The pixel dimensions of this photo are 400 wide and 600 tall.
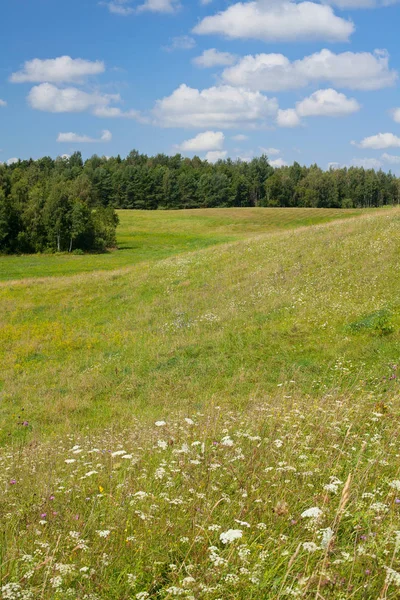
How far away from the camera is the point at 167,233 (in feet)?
279

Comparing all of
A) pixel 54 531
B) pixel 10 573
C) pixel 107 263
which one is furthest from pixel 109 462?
pixel 107 263

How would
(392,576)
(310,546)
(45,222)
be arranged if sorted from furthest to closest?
(45,222)
(310,546)
(392,576)

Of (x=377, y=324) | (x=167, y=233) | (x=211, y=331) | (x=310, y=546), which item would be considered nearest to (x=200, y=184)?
(x=167, y=233)

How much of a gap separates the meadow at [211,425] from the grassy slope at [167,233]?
1778 centimetres

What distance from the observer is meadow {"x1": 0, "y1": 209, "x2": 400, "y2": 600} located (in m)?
3.42

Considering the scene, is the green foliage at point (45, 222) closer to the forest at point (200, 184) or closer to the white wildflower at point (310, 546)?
the forest at point (200, 184)

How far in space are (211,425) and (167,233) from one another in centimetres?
7890

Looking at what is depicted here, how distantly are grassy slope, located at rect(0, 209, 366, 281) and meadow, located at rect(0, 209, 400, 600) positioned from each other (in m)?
17.8

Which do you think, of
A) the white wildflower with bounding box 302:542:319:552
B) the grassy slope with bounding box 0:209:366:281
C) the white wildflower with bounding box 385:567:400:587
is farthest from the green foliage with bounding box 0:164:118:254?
the white wildflower with bounding box 385:567:400:587

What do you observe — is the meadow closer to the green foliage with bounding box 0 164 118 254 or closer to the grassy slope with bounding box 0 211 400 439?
the grassy slope with bounding box 0 211 400 439

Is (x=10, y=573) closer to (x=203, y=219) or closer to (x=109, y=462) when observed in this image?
(x=109, y=462)

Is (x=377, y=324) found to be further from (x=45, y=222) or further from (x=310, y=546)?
(x=45, y=222)

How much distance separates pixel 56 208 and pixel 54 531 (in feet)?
225

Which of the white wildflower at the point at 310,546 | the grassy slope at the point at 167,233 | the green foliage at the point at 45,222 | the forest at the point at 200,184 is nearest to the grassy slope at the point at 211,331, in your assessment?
the white wildflower at the point at 310,546
